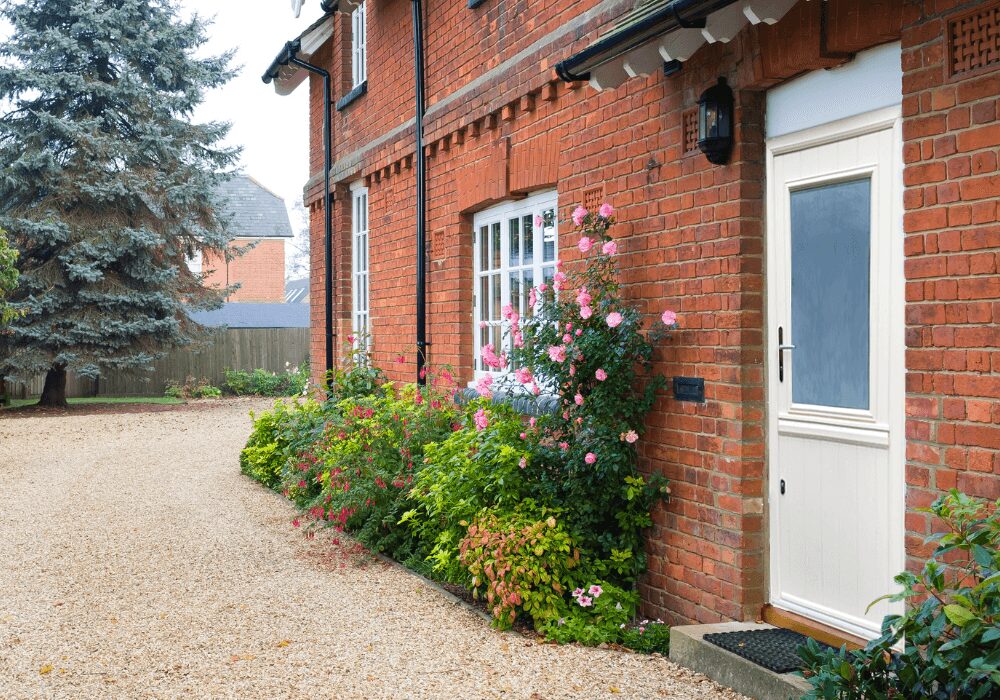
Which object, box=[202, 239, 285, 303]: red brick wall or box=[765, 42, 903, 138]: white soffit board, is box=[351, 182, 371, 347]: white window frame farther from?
box=[202, 239, 285, 303]: red brick wall

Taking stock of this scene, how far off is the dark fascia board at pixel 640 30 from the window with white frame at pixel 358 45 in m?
6.82

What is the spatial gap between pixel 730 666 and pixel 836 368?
1.43m

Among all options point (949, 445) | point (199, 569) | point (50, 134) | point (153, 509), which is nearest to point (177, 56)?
point (50, 134)

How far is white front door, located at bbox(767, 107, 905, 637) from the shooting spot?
13.9 ft

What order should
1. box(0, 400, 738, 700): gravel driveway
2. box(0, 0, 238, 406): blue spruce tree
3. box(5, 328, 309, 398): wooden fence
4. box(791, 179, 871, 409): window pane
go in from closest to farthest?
box(791, 179, 871, 409): window pane
box(0, 400, 738, 700): gravel driveway
box(0, 0, 238, 406): blue spruce tree
box(5, 328, 309, 398): wooden fence

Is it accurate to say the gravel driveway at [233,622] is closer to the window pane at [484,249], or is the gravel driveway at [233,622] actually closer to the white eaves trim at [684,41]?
the window pane at [484,249]

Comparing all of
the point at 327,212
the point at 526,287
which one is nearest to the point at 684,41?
the point at 526,287

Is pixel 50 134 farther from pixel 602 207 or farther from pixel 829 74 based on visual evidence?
pixel 829 74

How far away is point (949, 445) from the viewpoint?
380 cm

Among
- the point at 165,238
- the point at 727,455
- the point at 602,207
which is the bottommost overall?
the point at 727,455

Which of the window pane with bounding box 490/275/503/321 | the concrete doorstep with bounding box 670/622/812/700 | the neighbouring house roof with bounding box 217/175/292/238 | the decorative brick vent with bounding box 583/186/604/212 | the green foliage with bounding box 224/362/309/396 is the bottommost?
the concrete doorstep with bounding box 670/622/812/700

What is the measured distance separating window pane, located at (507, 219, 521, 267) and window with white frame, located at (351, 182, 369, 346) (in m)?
4.10

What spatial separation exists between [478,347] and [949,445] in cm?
537

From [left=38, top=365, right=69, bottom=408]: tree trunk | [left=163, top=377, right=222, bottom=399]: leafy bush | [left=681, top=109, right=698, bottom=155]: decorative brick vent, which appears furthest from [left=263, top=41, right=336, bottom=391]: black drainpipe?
[left=163, top=377, right=222, bottom=399]: leafy bush
